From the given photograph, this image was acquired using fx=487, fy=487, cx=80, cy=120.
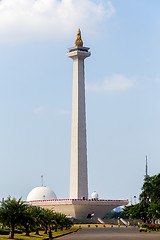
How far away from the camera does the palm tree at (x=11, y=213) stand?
46250 mm

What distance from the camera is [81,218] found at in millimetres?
111062

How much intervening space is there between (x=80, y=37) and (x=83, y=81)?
1311cm

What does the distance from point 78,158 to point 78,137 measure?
4.64m

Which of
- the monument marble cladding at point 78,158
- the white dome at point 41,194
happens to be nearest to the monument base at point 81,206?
the monument marble cladding at point 78,158

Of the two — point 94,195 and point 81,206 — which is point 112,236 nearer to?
point 81,206

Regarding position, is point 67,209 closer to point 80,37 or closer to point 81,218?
point 81,218

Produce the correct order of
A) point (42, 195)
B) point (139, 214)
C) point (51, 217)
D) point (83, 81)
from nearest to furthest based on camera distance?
point (51, 217), point (139, 214), point (83, 81), point (42, 195)

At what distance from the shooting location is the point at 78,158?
10725 centimetres

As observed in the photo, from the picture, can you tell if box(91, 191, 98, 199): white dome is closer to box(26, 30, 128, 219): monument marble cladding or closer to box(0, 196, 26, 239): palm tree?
box(26, 30, 128, 219): monument marble cladding

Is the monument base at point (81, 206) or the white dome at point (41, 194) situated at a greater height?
the white dome at point (41, 194)

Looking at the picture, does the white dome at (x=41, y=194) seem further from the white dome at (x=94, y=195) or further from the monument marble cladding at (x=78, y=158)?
the monument marble cladding at (x=78, y=158)

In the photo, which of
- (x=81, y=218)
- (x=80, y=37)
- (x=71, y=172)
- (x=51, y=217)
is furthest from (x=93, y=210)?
(x=51, y=217)

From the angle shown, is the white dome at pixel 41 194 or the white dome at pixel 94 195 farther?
the white dome at pixel 94 195

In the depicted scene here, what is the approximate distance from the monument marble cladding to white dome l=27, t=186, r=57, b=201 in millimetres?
13860
